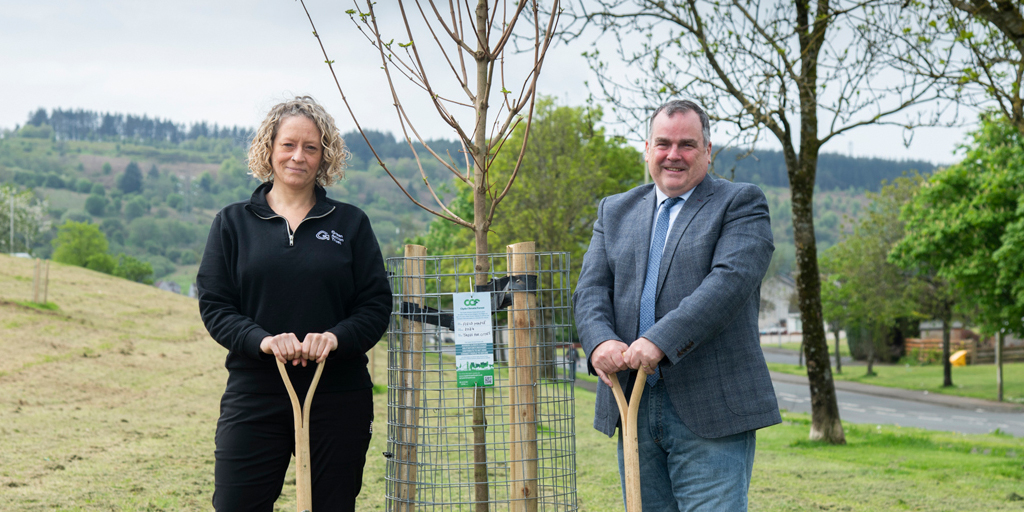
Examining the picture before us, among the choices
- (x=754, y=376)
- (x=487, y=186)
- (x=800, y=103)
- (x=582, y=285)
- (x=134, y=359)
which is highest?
(x=800, y=103)

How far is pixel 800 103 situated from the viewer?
9820mm

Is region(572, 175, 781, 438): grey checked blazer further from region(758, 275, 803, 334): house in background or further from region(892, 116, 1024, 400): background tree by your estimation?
region(758, 275, 803, 334): house in background

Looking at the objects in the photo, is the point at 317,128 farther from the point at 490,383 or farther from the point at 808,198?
the point at 808,198

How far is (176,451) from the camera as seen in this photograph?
7.34 metres

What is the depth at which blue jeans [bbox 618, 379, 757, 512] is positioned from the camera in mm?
2656

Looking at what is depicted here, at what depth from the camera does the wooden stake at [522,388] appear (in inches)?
125

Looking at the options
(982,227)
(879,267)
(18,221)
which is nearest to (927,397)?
(879,267)

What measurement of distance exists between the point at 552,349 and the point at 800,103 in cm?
781

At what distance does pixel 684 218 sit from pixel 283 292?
1.52 metres

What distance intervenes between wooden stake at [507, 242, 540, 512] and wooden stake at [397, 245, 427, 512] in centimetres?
40

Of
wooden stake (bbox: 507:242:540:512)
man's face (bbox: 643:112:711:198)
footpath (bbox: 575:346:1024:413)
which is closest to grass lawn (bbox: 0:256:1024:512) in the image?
wooden stake (bbox: 507:242:540:512)

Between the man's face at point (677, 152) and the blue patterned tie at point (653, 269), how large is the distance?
9 centimetres

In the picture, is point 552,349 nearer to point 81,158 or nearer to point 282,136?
point 282,136

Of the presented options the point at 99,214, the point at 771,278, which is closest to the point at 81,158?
the point at 99,214
